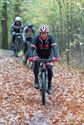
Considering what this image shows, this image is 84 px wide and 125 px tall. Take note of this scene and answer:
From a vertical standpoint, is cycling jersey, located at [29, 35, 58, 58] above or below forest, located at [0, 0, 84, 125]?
Answer: above

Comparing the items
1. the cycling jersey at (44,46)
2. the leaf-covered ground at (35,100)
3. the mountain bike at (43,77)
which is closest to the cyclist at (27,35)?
the leaf-covered ground at (35,100)

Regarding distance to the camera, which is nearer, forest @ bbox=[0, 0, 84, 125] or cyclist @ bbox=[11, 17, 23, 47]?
forest @ bbox=[0, 0, 84, 125]

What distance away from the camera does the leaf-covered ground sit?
913cm

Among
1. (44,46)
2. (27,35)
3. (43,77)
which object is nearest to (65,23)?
(27,35)

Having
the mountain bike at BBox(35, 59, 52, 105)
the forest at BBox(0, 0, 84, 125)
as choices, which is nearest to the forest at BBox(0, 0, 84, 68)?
the forest at BBox(0, 0, 84, 125)

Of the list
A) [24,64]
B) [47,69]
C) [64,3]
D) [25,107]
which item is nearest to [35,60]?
[47,69]

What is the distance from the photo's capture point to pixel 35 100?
1116cm

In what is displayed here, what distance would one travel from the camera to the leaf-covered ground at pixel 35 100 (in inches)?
359

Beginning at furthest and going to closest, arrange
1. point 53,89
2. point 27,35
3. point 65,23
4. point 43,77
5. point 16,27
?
point 65,23
point 16,27
point 27,35
point 53,89
point 43,77

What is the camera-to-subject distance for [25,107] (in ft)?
33.5

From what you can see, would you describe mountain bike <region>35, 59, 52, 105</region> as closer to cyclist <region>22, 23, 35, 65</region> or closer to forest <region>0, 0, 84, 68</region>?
cyclist <region>22, 23, 35, 65</region>

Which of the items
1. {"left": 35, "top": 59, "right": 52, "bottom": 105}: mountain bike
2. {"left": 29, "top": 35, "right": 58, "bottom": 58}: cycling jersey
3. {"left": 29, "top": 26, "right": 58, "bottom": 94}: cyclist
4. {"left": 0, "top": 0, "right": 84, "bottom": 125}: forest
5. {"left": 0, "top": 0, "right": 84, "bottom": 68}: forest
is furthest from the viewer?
{"left": 0, "top": 0, "right": 84, "bottom": 68}: forest

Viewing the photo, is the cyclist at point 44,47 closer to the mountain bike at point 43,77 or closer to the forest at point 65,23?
the mountain bike at point 43,77

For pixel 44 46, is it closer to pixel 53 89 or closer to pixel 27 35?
pixel 53 89
